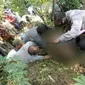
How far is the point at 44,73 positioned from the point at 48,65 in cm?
35

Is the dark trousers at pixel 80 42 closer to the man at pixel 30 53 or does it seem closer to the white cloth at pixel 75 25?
the white cloth at pixel 75 25

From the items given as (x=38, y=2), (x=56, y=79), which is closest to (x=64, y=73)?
(x=56, y=79)

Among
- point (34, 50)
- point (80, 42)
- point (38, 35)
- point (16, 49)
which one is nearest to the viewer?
point (80, 42)

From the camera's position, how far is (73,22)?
14.3ft

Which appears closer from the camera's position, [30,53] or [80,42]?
[80,42]

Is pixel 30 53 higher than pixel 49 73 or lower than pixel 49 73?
higher

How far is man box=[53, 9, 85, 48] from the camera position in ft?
14.2

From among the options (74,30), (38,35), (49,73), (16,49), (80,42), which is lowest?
(49,73)

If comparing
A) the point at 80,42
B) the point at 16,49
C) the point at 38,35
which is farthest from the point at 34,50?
the point at 80,42

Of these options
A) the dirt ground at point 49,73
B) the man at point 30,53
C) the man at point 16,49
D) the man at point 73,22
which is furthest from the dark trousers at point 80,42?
the man at point 16,49

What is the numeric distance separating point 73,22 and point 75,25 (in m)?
0.07

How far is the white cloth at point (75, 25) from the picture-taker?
433 cm

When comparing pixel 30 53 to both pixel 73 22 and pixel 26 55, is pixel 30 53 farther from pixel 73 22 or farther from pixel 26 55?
pixel 73 22

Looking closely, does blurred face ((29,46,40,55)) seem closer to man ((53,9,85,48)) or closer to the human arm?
man ((53,9,85,48))
